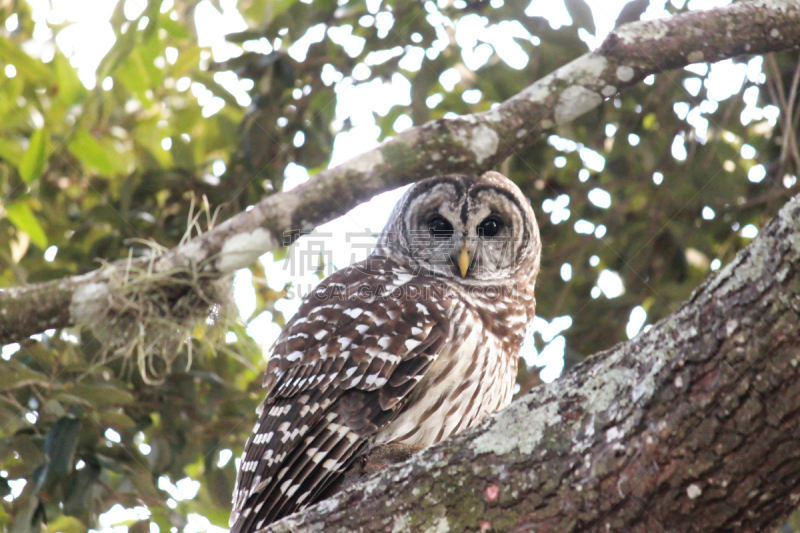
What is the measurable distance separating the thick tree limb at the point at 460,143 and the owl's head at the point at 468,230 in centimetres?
110

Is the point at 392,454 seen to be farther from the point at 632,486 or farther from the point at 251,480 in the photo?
the point at 632,486

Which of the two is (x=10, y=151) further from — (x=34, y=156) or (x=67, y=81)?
(x=67, y=81)

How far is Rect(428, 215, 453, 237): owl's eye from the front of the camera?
401cm

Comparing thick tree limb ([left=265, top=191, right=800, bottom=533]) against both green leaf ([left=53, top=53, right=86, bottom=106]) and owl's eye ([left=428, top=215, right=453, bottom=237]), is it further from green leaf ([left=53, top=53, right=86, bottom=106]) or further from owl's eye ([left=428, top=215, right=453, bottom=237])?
green leaf ([left=53, top=53, right=86, bottom=106])

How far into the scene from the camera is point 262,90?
4105mm

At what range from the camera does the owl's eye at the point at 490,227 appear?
400 centimetres

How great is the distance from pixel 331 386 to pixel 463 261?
1083mm

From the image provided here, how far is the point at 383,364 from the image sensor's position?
3.05m

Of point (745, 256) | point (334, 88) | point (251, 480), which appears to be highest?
point (745, 256)

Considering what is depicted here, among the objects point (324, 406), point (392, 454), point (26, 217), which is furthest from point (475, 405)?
point (26, 217)

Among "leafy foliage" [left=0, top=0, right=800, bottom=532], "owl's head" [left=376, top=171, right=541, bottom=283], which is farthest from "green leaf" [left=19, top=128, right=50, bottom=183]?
"owl's head" [left=376, top=171, right=541, bottom=283]

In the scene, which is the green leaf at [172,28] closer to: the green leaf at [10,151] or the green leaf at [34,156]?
the green leaf at [34,156]

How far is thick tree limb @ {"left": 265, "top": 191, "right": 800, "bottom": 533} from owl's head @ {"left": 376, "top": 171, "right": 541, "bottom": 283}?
2009 mm

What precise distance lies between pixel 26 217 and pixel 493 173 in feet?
7.79
